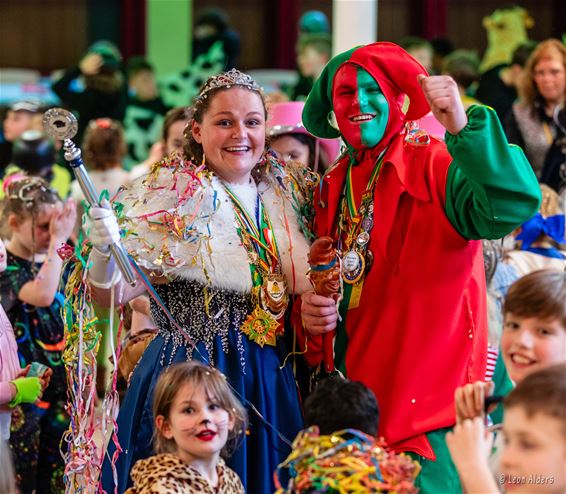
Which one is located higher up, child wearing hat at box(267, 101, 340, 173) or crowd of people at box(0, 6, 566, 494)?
child wearing hat at box(267, 101, 340, 173)

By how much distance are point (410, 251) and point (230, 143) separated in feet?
2.25

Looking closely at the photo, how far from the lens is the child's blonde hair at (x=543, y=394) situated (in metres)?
2.52

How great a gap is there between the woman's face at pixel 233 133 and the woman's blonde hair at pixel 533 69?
3.00 metres

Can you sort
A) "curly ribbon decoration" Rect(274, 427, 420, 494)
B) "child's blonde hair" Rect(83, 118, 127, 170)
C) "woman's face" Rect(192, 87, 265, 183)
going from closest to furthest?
"curly ribbon decoration" Rect(274, 427, 420, 494) < "woman's face" Rect(192, 87, 265, 183) < "child's blonde hair" Rect(83, 118, 127, 170)

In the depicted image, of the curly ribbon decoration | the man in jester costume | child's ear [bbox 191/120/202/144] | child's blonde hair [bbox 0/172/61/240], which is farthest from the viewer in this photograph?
child's blonde hair [bbox 0/172/61/240]

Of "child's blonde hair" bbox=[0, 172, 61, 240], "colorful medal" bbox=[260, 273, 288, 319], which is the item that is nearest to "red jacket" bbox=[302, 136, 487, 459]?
"colorful medal" bbox=[260, 273, 288, 319]

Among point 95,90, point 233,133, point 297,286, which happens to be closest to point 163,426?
point 297,286

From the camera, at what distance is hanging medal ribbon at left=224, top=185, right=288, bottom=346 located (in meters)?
3.81

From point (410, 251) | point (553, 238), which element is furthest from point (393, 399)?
point (553, 238)

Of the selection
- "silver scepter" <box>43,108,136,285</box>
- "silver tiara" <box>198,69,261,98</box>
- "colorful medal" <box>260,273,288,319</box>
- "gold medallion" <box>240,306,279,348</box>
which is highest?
"silver tiara" <box>198,69,261,98</box>

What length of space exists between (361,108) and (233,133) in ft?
1.42

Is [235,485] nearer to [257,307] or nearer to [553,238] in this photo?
[257,307]

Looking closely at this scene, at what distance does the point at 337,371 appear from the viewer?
3791 mm

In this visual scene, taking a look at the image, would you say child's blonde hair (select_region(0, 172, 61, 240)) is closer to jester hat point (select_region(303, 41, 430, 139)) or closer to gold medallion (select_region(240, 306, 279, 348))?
gold medallion (select_region(240, 306, 279, 348))
